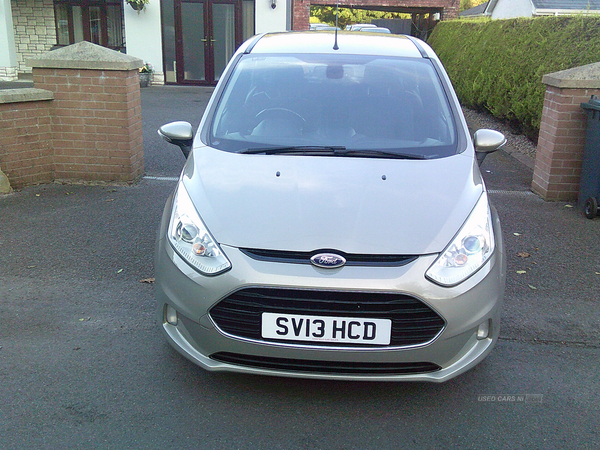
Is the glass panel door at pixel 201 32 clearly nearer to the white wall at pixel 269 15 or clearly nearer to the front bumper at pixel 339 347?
the white wall at pixel 269 15

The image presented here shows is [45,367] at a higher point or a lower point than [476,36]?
lower

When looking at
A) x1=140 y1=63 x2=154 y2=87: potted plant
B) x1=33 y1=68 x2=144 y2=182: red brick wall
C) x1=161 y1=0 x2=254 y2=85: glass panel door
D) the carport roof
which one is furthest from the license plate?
the carport roof

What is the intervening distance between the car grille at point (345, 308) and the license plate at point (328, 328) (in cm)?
2

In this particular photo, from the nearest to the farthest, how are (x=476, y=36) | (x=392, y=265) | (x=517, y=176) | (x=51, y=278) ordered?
(x=392, y=265), (x=51, y=278), (x=517, y=176), (x=476, y=36)

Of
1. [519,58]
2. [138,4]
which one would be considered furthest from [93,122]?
[138,4]

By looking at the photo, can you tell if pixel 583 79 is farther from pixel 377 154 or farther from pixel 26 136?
pixel 26 136

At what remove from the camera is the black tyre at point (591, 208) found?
6.13m

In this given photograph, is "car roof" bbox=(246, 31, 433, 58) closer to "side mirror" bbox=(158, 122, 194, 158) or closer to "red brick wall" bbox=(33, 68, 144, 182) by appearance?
"side mirror" bbox=(158, 122, 194, 158)

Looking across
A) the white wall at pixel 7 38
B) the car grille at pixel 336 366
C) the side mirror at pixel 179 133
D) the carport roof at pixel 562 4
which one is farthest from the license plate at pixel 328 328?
the carport roof at pixel 562 4

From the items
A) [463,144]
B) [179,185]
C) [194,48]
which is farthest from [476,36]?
[179,185]

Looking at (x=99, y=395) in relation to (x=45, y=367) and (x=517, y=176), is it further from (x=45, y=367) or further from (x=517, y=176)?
(x=517, y=176)

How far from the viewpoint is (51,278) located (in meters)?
4.52

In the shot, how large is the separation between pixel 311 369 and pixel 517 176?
6250 millimetres

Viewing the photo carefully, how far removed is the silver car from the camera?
8.89 ft
